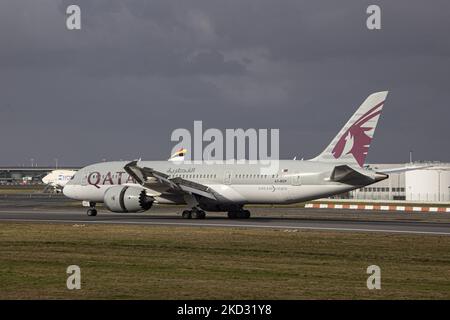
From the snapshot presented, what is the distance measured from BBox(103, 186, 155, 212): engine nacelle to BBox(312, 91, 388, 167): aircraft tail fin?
1239 centimetres

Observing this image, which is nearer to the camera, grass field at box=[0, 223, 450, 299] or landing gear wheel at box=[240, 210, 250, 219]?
grass field at box=[0, 223, 450, 299]

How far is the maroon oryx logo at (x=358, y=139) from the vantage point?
48.2 metres

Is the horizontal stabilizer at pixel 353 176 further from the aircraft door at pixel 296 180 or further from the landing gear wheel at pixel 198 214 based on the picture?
the landing gear wheel at pixel 198 214

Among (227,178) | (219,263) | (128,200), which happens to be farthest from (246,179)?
(219,263)

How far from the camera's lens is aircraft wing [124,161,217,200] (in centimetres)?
5162

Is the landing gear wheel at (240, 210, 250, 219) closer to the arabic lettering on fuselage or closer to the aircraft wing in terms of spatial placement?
the aircraft wing

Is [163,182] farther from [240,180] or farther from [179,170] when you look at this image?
[240,180]

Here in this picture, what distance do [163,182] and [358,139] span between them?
1301cm

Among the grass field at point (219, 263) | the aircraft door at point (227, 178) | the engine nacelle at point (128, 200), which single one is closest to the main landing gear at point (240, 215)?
the aircraft door at point (227, 178)

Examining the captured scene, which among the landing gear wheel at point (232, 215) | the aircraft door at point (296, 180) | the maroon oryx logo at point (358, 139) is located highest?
the maroon oryx logo at point (358, 139)

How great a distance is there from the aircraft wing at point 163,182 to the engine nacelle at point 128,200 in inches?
40.6

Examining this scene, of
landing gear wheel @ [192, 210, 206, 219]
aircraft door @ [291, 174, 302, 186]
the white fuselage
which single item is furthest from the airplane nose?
aircraft door @ [291, 174, 302, 186]

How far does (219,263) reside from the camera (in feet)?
87.0
